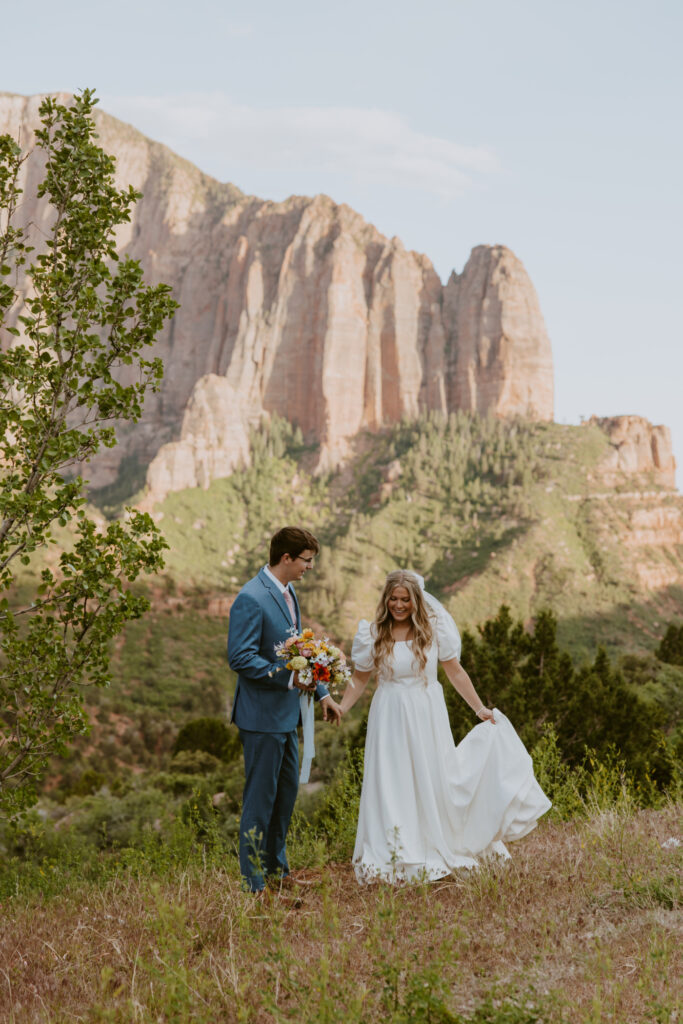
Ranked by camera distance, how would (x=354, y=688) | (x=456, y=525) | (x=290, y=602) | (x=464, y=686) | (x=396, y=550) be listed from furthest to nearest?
1. (x=456, y=525)
2. (x=396, y=550)
3. (x=464, y=686)
4. (x=354, y=688)
5. (x=290, y=602)

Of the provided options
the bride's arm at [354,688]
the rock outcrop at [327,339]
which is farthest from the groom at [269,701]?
the rock outcrop at [327,339]

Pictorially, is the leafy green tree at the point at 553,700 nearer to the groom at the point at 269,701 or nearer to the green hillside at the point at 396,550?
the groom at the point at 269,701

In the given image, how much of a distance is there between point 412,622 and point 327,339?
8942 cm

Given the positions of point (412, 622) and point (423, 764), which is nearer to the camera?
point (423, 764)

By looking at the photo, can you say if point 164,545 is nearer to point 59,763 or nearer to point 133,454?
point 59,763

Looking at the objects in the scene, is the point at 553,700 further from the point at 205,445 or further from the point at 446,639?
the point at 205,445

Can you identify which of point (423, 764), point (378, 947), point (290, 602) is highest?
point (290, 602)

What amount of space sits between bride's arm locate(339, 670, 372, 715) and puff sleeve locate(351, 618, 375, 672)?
0.08 metres

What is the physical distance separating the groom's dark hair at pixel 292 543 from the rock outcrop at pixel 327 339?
7317 centimetres

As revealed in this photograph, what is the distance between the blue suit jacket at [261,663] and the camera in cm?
467

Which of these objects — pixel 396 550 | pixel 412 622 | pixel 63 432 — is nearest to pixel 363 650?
pixel 412 622

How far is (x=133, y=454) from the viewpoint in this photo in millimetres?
102562

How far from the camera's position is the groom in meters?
4.69

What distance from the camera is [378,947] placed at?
355 centimetres
